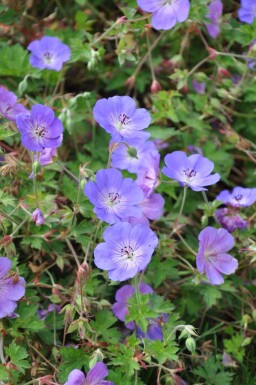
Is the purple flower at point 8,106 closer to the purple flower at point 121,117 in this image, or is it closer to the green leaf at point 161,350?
the purple flower at point 121,117

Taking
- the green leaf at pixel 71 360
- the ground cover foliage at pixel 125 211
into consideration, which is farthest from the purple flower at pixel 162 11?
the green leaf at pixel 71 360

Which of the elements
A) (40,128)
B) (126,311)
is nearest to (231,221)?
(126,311)

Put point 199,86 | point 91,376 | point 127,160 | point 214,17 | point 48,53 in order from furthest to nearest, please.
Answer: point 199,86, point 214,17, point 48,53, point 127,160, point 91,376

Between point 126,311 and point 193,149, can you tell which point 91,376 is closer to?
point 126,311

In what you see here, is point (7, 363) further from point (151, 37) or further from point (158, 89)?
point (151, 37)

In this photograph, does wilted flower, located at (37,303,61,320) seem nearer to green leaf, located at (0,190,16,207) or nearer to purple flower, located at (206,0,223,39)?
green leaf, located at (0,190,16,207)

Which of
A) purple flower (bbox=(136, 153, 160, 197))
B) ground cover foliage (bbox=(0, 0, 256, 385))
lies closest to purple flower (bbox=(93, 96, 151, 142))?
ground cover foliage (bbox=(0, 0, 256, 385))
